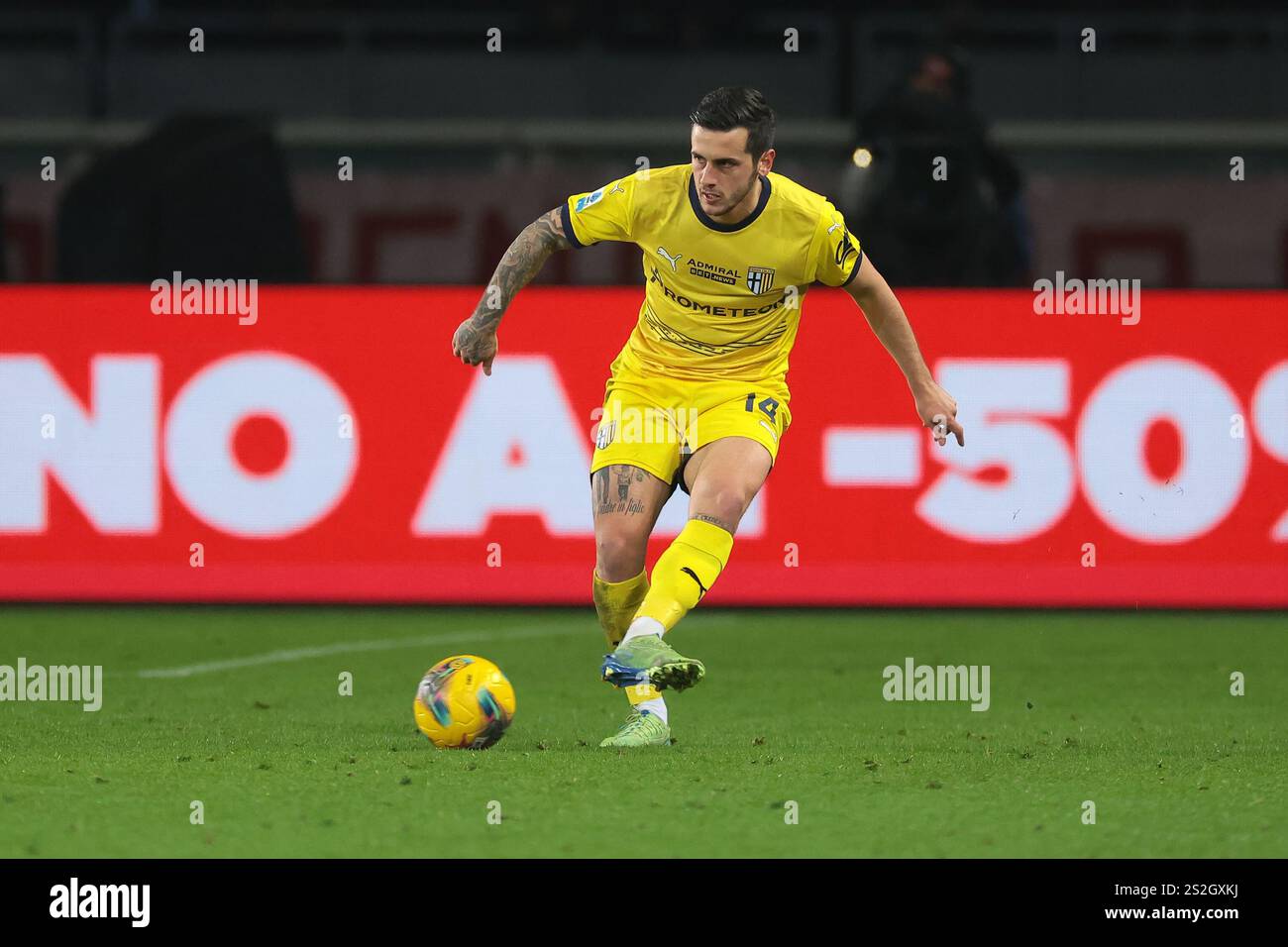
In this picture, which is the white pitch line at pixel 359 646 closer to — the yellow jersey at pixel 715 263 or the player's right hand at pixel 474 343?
the player's right hand at pixel 474 343

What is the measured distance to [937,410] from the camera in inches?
268

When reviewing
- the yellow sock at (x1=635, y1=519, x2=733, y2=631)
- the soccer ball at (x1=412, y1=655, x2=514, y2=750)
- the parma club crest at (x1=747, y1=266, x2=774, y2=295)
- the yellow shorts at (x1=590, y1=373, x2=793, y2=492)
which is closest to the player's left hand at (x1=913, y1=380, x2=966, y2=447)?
the yellow shorts at (x1=590, y1=373, x2=793, y2=492)

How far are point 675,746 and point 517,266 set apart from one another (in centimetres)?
159

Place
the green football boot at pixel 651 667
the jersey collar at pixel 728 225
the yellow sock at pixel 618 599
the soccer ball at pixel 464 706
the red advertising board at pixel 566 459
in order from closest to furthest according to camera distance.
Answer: the green football boot at pixel 651 667 < the soccer ball at pixel 464 706 < the jersey collar at pixel 728 225 < the yellow sock at pixel 618 599 < the red advertising board at pixel 566 459

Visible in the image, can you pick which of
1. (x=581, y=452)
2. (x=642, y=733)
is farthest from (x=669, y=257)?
(x=581, y=452)

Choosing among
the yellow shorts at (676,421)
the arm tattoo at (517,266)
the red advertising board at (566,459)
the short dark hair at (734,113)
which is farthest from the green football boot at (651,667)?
the red advertising board at (566,459)

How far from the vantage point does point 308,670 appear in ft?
→ 30.1

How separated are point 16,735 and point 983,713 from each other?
3.42m

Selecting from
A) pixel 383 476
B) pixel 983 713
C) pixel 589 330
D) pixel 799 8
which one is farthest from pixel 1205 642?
pixel 799 8

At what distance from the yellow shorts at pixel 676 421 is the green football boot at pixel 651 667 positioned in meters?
0.85

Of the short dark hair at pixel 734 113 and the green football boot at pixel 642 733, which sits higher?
the short dark hair at pixel 734 113

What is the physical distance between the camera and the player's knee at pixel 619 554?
6844 mm

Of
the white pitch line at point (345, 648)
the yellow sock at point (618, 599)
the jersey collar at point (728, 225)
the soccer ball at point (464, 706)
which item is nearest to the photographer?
the soccer ball at point (464, 706)
